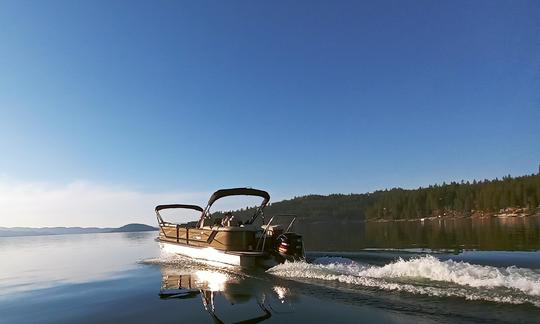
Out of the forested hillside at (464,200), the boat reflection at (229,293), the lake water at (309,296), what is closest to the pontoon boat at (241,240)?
the lake water at (309,296)

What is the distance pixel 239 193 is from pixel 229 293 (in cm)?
988

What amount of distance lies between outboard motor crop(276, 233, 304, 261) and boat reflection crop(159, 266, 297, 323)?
2324 mm

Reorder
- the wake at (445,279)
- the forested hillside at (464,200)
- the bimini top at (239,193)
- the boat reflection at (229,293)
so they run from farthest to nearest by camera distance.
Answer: the forested hillside at (464,200)
the bimini top at (239,193)
the boat reflection at (229,293)
the wake at (445,279)

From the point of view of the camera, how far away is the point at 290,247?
20.1 meters

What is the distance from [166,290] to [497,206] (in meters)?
131

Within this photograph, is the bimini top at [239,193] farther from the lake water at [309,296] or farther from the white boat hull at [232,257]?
the lake water at [309,296]

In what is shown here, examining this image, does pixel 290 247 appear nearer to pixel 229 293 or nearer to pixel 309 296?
pixel 229 293

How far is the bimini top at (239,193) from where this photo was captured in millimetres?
23719

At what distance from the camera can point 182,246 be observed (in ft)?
92.7

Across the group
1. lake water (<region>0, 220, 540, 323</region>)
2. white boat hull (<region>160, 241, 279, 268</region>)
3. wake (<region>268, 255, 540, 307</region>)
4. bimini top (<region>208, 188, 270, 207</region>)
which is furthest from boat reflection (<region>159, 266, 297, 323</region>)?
bimini top (<region>208, 188, 270, 207</region>)

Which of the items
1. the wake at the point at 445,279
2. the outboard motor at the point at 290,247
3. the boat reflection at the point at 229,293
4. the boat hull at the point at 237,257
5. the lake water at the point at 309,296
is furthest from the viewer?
the boat hull at the point at 237,257

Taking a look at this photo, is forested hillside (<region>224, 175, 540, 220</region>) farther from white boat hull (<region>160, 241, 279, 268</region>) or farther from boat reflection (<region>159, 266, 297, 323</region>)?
boat reflection (<region>159, 266, 297, 323</region>)

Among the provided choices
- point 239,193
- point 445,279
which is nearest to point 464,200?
point 239,193

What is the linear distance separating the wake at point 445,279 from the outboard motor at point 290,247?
273 centimetres
